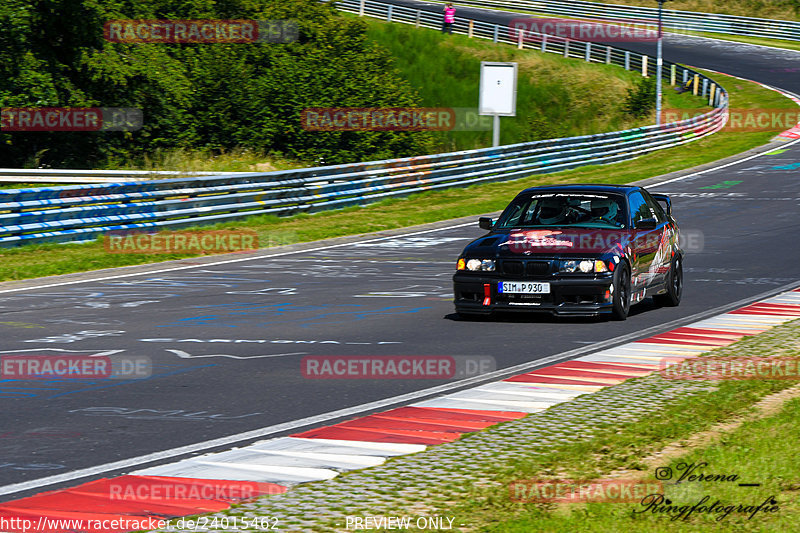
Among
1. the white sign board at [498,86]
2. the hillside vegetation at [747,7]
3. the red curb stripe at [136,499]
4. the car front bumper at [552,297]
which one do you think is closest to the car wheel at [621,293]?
the car front bumper at [552,297]

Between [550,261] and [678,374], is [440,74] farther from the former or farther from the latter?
[678,374]

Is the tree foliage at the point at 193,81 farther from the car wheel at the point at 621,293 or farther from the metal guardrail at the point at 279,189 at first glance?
the car wheel at the point at 621,293

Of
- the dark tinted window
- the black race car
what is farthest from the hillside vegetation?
the black race car

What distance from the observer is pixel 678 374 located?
9.38m

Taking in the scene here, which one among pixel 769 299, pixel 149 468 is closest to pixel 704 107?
pixel 769 299

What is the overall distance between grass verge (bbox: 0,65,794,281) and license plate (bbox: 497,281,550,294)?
838 centimetres

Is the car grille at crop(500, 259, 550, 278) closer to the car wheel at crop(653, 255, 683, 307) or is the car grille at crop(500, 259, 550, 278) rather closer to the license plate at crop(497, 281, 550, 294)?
the license plate at crop(497, 281, 550, 294)

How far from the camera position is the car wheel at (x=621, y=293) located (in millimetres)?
12597

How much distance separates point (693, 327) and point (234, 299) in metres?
5.98

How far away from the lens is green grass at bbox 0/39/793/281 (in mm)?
18844

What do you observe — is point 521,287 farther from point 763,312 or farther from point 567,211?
point 763,312

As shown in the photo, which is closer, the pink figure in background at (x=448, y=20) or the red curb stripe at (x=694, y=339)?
the red curb stripe at (x=694, y=339)

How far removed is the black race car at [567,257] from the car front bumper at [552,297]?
0.01 m

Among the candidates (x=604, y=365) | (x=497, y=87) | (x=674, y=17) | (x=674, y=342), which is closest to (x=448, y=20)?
(x=674, y=17)
